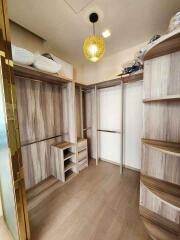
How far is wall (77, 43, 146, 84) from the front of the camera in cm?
221

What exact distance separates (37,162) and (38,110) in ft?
2.98

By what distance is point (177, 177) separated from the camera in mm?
1062

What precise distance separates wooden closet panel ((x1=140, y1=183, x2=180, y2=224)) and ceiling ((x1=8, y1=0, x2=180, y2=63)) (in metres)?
2.06

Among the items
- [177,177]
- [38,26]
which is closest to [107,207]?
[177,177]

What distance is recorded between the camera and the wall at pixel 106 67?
221 centimetres

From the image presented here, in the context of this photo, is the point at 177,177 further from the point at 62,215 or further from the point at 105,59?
the point at 105,59

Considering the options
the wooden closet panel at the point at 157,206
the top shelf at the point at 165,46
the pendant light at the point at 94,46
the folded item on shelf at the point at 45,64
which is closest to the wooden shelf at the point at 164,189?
the wooden closet panel at the point at 157,206

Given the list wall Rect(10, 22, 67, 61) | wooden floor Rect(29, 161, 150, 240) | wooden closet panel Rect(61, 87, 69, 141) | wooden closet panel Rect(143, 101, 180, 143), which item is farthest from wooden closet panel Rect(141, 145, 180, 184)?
wall Rect(10, 22, 67, 61)

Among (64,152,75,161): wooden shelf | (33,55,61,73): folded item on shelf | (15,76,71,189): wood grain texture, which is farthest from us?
(64,152,75,161): wooden shelf

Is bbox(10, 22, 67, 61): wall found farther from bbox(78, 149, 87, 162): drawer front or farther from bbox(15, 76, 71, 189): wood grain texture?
bbox(78, 149, 87, 162): drawer front

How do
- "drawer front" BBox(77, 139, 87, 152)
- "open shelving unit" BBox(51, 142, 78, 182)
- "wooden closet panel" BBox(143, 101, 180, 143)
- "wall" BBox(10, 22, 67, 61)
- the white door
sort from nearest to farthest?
1. "wooden closet panel" BBox(143, 101, 180, 143)
2. "wall" BBox(10, 22, 67, 61)
3. "open shelving unit" BBox(51, 142, 78, 182)
4. "drawer front" BBox(77, 139, 87, 152)
5. the white door

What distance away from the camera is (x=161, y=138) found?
3.60ft

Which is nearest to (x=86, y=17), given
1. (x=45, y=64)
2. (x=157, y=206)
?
(x=45, y=64)

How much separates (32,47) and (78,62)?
45.0 inches
